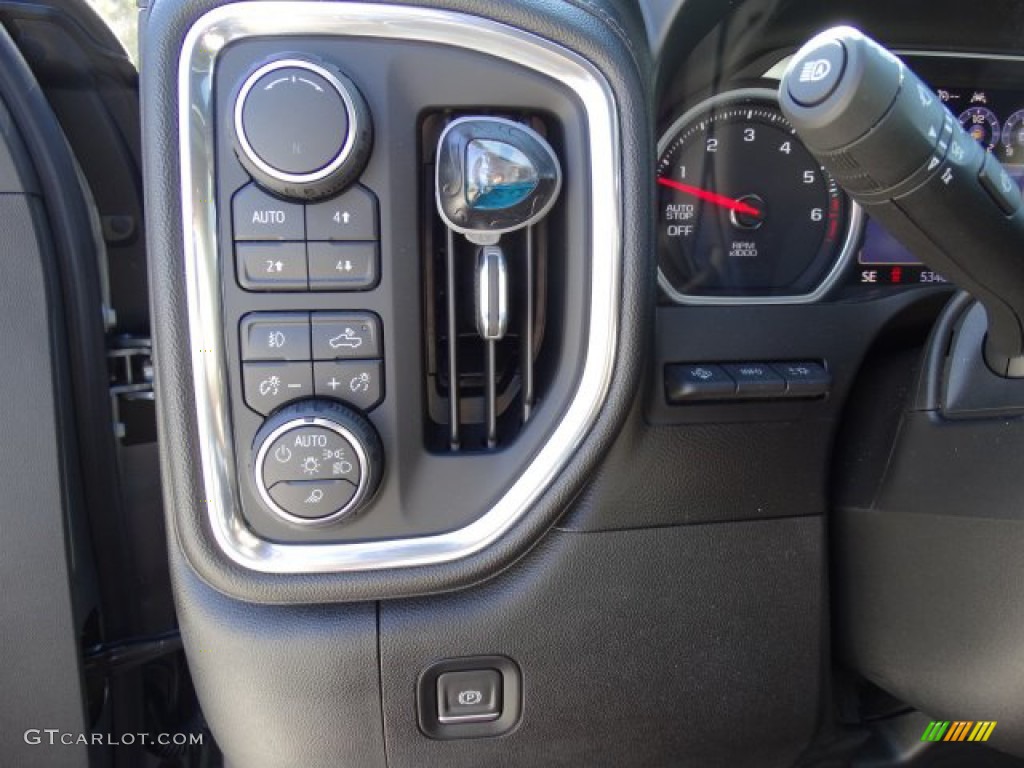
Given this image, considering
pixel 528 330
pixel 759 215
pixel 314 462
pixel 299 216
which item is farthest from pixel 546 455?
pixel 759 215

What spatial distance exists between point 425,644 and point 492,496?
0.59 ft

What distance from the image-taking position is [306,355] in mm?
771

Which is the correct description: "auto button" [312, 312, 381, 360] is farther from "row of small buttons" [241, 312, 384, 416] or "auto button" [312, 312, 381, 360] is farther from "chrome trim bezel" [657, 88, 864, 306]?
"chrome trim bezel" [657, 88, 864, 306]

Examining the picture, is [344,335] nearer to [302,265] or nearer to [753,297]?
[302,265]

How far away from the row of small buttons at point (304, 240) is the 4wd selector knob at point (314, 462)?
4.6 inches

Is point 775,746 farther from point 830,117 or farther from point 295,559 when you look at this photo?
point 830,117

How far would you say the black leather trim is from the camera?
0.74 meters

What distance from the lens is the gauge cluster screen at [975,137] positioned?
3.66 feet

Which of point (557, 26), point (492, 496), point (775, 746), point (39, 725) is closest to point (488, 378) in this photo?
point (492, 496)

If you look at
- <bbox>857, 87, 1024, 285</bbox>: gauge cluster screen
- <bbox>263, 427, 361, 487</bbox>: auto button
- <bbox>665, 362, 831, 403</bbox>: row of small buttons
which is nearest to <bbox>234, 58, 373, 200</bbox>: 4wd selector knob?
<bbox>263, 427, 361, 487</bbox>: auto button

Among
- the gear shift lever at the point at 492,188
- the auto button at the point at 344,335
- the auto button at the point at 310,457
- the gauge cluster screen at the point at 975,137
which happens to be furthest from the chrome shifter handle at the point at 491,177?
the gauge cluster screen at the point at 975,137

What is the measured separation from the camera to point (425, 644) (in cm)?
88

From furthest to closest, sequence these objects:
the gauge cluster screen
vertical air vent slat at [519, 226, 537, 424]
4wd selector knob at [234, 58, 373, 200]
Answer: the gauge cluster screen
vertical air vent slat at [519, 226, 537, 424]
4wd selector knob at [234, 58, 373, 200]

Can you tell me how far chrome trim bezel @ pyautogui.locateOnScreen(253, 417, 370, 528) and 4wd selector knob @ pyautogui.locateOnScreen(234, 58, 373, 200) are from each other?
0.21 metres
